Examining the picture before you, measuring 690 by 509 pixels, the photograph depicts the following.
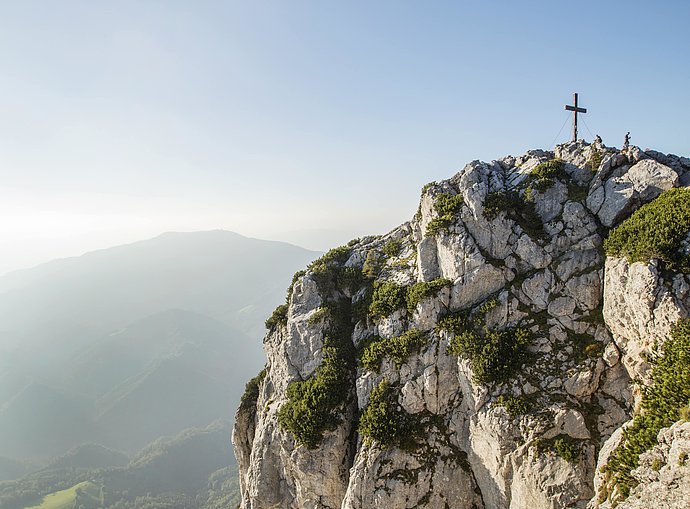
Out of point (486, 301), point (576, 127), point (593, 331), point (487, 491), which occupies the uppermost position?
point (576, 127)

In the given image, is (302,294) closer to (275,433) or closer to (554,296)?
(275,433)

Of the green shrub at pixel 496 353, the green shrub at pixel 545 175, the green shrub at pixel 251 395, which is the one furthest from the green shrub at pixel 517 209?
the green shrub at pixel 251 395

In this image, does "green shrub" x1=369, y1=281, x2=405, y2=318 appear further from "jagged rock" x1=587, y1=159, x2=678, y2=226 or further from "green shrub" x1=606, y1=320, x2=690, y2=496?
"green shrub" x1=606, y1=320, x2=690, y2=496

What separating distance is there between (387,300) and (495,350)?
944 cm

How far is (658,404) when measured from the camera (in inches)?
716

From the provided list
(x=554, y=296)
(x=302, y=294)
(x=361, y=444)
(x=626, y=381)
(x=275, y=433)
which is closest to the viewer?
(x=626, y=381)

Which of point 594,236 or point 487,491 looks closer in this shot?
point 487,491

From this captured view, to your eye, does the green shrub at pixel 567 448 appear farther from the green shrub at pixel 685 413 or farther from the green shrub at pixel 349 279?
the green shrub at pixel 349 279

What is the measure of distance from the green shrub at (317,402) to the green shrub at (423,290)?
727 cm

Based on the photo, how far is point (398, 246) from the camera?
36.8 m

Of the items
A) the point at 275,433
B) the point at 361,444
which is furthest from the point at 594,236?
the point at 275,433

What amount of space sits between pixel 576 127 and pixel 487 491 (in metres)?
30.4

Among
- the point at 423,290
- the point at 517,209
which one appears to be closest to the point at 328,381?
the point at 423,290

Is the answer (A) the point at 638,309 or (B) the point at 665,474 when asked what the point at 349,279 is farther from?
(B) the point at 665,474
